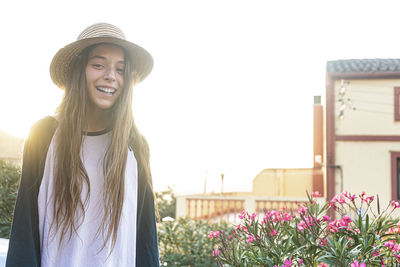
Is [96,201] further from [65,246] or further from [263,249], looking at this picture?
[263,249]

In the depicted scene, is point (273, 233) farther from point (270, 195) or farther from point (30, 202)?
point (270, 195)

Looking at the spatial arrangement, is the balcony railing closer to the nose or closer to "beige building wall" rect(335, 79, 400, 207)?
"beige building wall" rect(335, 79, 400, 207)

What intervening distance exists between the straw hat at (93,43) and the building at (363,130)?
11.6m

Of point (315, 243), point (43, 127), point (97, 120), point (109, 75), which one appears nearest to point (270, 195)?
point (315, 243)

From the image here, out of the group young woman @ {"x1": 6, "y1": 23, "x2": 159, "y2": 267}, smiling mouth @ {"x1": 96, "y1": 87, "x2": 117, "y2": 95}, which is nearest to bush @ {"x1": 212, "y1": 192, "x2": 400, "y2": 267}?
young woman @ {"x1": 6, "y1": 23, "x2": 159, "y2": 267}

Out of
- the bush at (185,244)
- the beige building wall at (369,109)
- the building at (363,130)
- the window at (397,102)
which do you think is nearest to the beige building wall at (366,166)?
the building at (363,130)

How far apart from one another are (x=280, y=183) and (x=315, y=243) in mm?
15764

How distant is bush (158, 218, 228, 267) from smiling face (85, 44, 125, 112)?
3.65m

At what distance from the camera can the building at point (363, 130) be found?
12.8m

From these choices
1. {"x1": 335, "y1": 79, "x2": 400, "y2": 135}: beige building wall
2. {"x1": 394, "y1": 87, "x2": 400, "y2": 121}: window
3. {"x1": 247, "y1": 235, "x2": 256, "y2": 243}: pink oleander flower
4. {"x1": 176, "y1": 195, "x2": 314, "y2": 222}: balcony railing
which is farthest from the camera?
{"x1": 394, "y1": 87, "x2": 400, "y2": 121}: window

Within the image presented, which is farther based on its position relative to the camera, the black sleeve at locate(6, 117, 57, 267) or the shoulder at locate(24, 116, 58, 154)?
the shoulder at locate(24, 116, 58, 154)

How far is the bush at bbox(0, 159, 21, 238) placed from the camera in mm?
5035

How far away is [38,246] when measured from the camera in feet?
5.32

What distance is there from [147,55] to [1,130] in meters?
7.43
